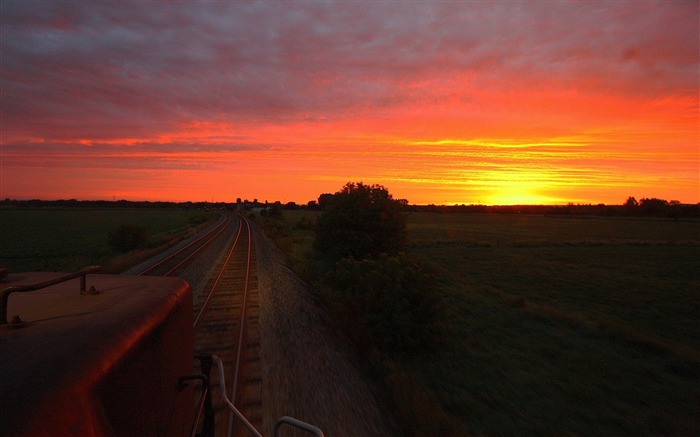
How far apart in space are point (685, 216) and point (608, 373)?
427 feet

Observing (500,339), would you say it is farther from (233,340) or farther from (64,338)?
(64,338)

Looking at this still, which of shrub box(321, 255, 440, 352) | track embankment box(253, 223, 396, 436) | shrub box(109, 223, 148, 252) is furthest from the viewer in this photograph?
shrub box(109, 223, 148, 252)

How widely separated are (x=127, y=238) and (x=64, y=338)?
121ft

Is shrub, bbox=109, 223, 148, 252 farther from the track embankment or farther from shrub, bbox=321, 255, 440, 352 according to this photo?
shrub, bbox=321, 255, 440, 352

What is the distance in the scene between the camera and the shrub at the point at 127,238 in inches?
1351

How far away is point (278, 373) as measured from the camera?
7.91m

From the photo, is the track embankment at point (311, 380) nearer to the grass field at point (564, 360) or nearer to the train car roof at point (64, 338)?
the grass field at point (564, 360)

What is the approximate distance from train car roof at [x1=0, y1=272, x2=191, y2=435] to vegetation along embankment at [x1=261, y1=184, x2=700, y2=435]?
4.97 m

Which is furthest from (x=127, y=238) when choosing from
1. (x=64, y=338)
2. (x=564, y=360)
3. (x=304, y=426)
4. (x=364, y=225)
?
(x=304, y=426)

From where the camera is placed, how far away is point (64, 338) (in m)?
2.04

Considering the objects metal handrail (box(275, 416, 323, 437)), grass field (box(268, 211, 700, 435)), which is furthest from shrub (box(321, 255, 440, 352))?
metal handrail (box(275, 416, 323, 437))

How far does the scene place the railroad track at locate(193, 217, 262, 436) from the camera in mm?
6436

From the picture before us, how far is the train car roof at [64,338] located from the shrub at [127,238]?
115ft

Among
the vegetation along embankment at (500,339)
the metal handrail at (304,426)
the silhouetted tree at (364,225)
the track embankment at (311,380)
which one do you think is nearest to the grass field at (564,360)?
the vegetation along embankment at (500,339)
